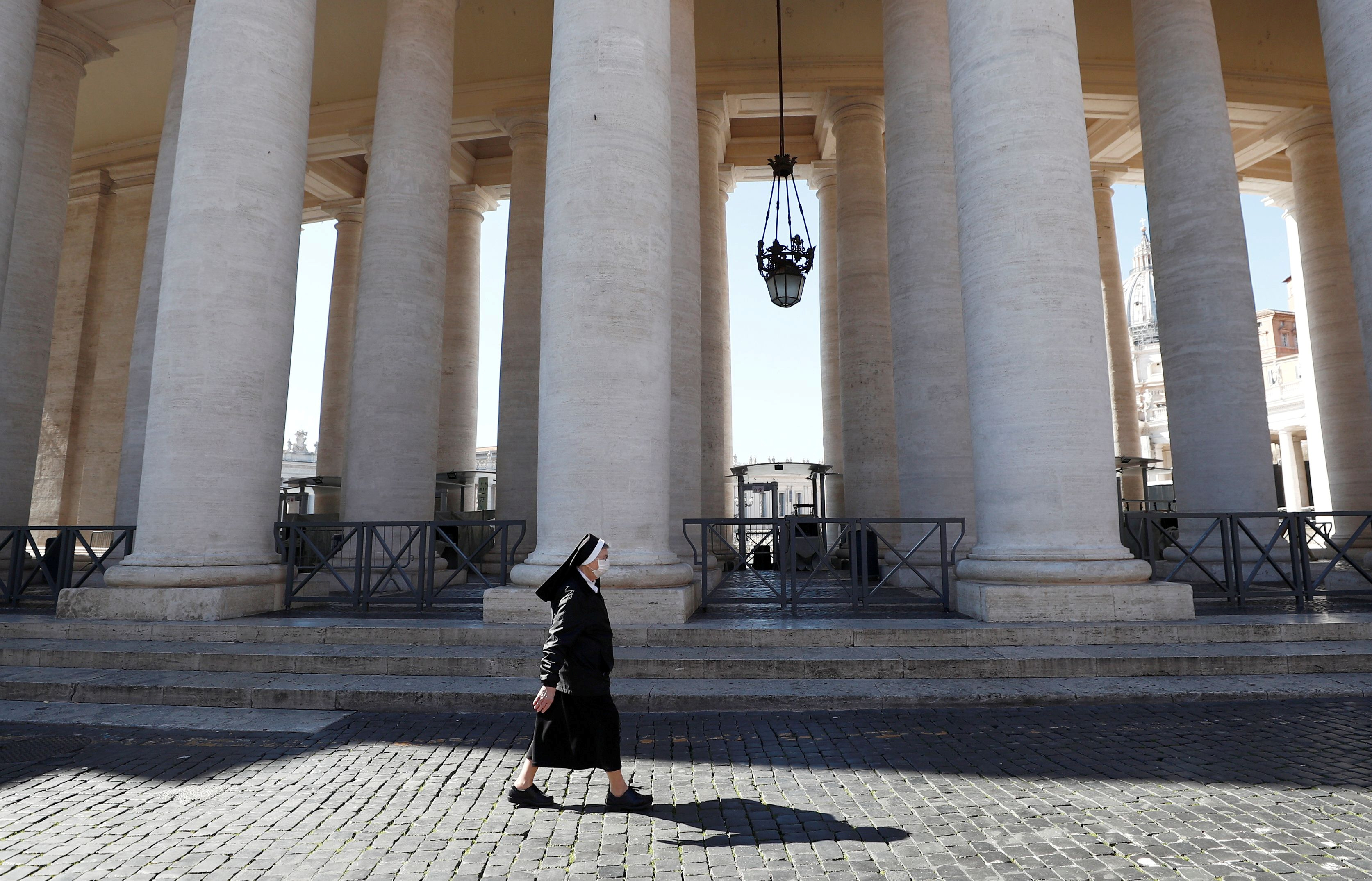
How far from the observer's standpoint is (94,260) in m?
33.1

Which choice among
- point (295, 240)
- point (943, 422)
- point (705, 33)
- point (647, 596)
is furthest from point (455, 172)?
point (647, 596)

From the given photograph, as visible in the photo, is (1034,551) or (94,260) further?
(94,260)

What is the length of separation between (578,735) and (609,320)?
728cm

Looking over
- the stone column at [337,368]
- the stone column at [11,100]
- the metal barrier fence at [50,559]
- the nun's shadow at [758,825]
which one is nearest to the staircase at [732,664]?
the nun's shadow at [758,825]

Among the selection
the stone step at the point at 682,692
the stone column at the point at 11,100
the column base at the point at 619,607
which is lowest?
the stone step at the point at 682,692

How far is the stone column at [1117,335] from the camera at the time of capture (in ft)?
114

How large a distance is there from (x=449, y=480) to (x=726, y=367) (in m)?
11.3

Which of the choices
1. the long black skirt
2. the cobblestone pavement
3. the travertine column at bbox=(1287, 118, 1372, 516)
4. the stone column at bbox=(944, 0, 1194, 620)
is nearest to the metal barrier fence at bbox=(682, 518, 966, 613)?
the stone column at bbox=(944, 0, 1194, 620)

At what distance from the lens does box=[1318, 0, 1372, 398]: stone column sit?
14500mm

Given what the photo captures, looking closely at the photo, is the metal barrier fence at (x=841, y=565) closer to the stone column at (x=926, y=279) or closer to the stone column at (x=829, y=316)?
the stone column at (x=926, y=279)

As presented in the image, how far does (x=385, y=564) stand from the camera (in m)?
17.3

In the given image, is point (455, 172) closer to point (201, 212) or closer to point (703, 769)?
point (201, 212)

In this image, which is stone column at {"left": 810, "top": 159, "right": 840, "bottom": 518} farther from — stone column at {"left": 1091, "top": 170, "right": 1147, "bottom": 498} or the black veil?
the black veil

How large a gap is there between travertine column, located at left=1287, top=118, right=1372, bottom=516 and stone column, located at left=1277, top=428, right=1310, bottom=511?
3340 centimetres
